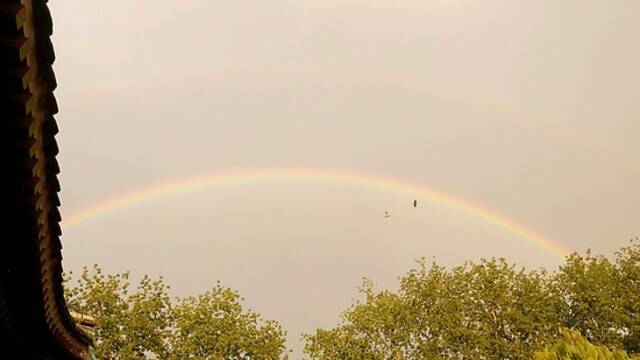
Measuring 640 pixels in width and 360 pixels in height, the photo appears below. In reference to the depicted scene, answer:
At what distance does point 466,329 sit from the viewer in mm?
35000

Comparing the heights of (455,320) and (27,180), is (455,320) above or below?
→ above

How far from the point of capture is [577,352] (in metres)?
11.0

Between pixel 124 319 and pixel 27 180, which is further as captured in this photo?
pixel 124 319

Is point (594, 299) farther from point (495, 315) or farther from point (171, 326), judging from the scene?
point (171, 326)

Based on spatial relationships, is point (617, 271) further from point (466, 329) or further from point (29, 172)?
point (29, 172)

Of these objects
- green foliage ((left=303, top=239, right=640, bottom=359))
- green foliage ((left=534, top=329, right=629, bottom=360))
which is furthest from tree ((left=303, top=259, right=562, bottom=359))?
green foliage ((left=534, top=329, right=629, bottom=360))

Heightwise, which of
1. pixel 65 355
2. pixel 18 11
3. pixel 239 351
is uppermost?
pixel 239 351

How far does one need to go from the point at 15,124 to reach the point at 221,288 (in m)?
35.2

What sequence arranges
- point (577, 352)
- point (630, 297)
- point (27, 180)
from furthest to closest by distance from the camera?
point (630, 297)
point (577, 352)
point (27, 180)

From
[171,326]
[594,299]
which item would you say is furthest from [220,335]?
[594,299]

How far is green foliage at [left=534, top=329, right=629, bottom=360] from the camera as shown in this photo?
35.4 feet

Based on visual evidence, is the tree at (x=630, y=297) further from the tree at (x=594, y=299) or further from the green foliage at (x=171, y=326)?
the green foliage at (x=171, y=326)

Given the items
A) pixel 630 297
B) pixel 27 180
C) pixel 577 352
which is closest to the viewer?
pixel 27 180

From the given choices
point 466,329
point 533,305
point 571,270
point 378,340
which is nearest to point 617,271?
point 571,270
